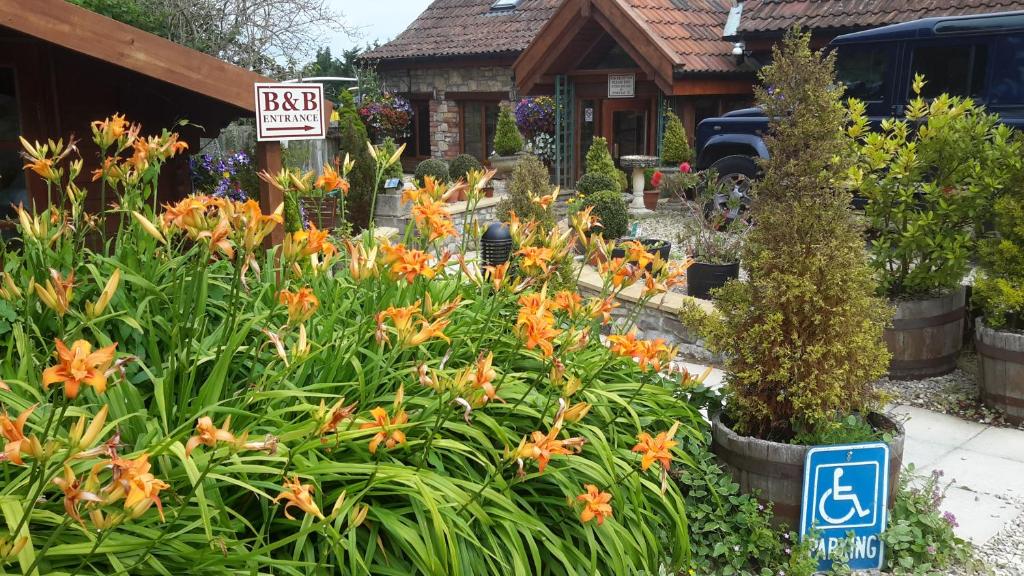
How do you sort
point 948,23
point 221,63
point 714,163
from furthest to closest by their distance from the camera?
point 714,163 < point 948,23 < point 221,63

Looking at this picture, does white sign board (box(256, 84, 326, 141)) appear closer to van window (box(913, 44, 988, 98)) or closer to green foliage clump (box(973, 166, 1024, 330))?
green foliage clump (box(973, 166, 1024, 330))

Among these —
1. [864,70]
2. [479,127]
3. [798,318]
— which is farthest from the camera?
[479,127]

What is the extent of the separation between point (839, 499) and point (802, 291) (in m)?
0.74

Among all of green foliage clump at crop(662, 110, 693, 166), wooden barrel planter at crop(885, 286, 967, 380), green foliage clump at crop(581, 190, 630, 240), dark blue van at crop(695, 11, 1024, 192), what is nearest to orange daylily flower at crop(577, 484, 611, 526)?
wooden barrel planter at crop(885, 286, 967, 380)

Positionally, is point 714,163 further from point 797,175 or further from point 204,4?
point 204,4

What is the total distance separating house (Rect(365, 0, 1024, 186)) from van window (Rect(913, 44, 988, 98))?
2.22 metres

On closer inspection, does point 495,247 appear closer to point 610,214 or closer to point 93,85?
point 610,214

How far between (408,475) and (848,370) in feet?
5.76

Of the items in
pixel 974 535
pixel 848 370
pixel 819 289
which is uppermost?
pixel 819 289

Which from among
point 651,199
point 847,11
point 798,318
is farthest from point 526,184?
point 847,11

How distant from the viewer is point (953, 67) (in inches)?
345

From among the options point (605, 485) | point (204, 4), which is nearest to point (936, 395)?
point (605, 485)

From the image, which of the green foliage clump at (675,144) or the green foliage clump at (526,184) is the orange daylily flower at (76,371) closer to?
the green foliage clump at (526,184)

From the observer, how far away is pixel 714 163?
11062 mm
